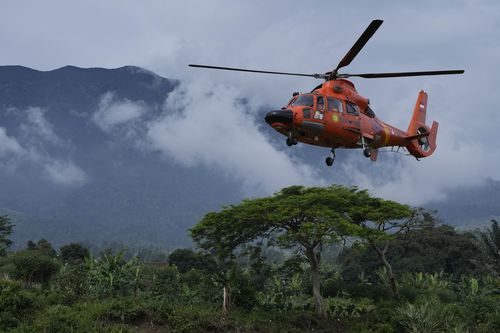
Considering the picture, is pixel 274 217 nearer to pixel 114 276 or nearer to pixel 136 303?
pixel 136 303

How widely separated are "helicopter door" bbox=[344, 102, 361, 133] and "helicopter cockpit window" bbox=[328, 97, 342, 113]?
378mm

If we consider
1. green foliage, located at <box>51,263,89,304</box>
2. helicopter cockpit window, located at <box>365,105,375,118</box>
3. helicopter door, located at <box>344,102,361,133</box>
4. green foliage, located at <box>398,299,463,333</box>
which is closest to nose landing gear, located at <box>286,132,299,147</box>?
helicopter door, located at <box>344,102,361,133</box>

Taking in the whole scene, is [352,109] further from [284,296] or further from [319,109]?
[284,296]

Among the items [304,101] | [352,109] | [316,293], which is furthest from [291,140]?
[316,293]

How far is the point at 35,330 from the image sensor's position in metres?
16.2

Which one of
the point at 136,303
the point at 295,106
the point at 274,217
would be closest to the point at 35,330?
the point at 136,303

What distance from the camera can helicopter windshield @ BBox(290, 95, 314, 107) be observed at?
1603 centimetres

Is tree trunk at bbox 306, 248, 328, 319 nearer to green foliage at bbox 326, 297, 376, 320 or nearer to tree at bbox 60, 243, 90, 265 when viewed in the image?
green foliage at bbox 326, 297, 376, 320

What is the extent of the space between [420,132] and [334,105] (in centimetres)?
845

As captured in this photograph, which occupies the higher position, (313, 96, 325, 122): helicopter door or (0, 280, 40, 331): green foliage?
(313, 96, 325, 122): helicopter door

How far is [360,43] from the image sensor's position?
13773 mm

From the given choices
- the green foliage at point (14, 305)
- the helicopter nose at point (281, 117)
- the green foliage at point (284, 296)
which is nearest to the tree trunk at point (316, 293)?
the green foliage at point (284, 296)

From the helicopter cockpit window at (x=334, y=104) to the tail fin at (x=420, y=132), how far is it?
5.44m

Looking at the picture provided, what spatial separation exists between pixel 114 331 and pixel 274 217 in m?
7.71
